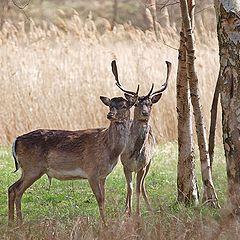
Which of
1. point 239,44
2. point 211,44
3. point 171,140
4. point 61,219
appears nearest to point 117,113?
point 61,219

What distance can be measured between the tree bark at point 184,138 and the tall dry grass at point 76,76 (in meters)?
4.97

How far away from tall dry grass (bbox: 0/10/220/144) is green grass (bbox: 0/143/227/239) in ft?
4.34

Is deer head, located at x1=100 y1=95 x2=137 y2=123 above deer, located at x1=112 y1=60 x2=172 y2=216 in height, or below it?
above

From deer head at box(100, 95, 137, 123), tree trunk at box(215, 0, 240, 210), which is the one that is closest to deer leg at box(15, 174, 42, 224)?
deer head at box(100, 95, 137, 123)

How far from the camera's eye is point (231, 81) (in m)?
6.43

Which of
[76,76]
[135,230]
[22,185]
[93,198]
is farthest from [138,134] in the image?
[76,76]

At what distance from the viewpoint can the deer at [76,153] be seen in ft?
25.2

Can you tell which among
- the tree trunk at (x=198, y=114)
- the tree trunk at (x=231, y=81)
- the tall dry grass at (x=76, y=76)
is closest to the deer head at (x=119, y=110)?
the tree trunk at (x=198, y=114)

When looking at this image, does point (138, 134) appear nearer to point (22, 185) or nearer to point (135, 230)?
point (22, 185)

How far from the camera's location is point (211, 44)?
1470 cm

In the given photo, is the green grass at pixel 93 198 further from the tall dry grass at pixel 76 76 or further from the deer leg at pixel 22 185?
the tall dry grass at pixel 76 76

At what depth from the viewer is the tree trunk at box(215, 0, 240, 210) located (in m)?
6.39

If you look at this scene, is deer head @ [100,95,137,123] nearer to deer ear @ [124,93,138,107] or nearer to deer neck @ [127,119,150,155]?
deer ear @ [124,93,138,107]

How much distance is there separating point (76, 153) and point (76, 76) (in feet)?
19.2
